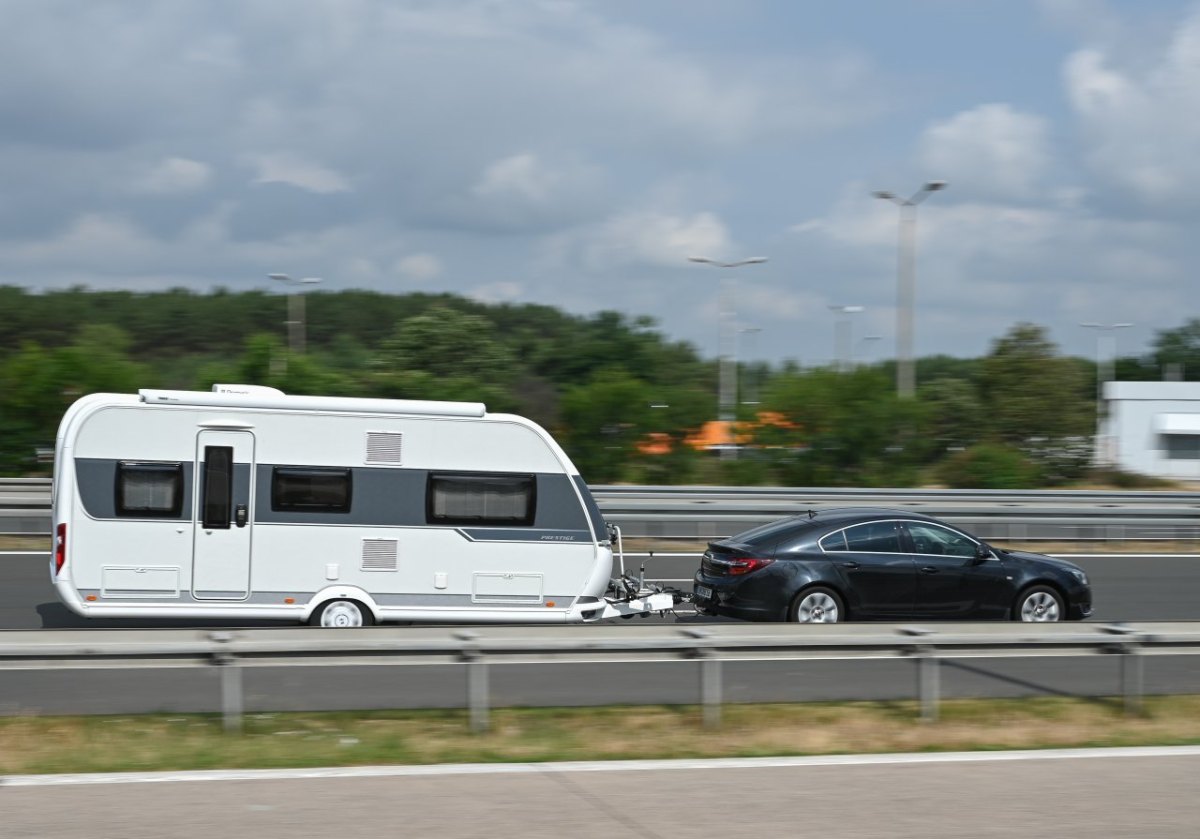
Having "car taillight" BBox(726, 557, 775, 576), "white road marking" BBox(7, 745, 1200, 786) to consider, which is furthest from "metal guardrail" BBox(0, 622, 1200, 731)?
"car taillight" BBox(726, 557, 775, 576)

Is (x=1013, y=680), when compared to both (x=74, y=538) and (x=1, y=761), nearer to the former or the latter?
(x=1, y=761)

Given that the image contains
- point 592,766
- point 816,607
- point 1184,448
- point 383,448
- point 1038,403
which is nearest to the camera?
point 592,766

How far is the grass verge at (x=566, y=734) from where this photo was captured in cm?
830

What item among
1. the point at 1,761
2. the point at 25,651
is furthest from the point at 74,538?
the point at 1,761

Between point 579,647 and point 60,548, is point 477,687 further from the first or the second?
point 60,548

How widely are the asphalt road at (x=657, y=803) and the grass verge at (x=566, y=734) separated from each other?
55cm

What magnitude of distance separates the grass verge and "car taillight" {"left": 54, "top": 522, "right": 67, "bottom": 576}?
4833 millimetres

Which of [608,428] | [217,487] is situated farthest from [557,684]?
[608,428]

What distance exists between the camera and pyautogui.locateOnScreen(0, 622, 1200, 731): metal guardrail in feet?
29.3

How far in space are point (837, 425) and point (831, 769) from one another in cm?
2439

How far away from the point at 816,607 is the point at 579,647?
5.82 m

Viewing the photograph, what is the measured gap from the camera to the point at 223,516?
45.7ft

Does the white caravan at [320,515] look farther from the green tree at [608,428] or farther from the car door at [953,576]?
the green tree at [608,428]

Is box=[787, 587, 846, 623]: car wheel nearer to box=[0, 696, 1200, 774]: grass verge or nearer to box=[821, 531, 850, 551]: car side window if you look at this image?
box=[821, 531, 850, 551]: car side window
